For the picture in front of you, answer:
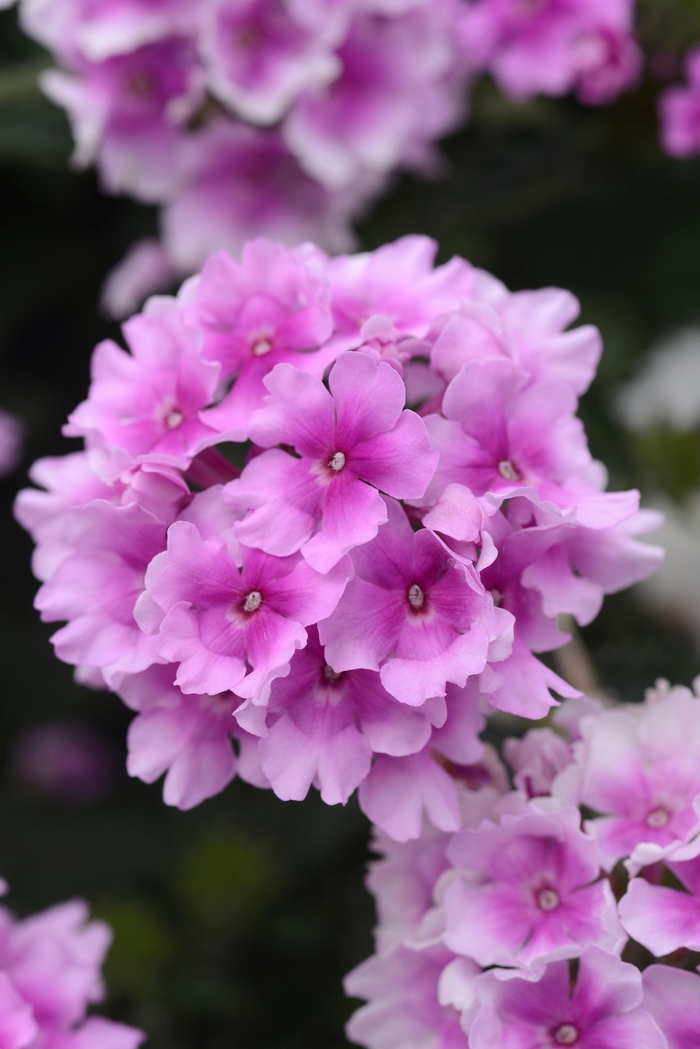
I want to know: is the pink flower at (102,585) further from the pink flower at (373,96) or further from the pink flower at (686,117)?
the pink flower at (686,117)

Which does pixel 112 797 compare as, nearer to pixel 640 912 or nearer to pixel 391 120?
pixel 391 120

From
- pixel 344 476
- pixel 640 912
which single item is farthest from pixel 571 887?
pixel 344 476

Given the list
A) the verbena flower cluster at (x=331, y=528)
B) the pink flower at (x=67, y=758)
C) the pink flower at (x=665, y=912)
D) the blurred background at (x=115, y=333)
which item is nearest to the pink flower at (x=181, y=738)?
the verbena flower cluster at (x=331, y=528)

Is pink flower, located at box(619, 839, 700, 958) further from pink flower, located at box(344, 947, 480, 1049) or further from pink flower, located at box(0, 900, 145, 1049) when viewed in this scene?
pink flower, located at box(0, 900, 145, 1049)

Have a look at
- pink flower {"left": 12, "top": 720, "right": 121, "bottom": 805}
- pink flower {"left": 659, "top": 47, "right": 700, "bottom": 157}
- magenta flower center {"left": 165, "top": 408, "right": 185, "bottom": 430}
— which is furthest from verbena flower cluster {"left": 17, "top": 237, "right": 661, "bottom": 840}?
pink flower {"left": 12, "top": 720, "right": 121, "bottom": 805}

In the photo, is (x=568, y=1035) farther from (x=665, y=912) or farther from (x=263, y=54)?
(x=263, y=54)

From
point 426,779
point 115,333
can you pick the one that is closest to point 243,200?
point 115,333
